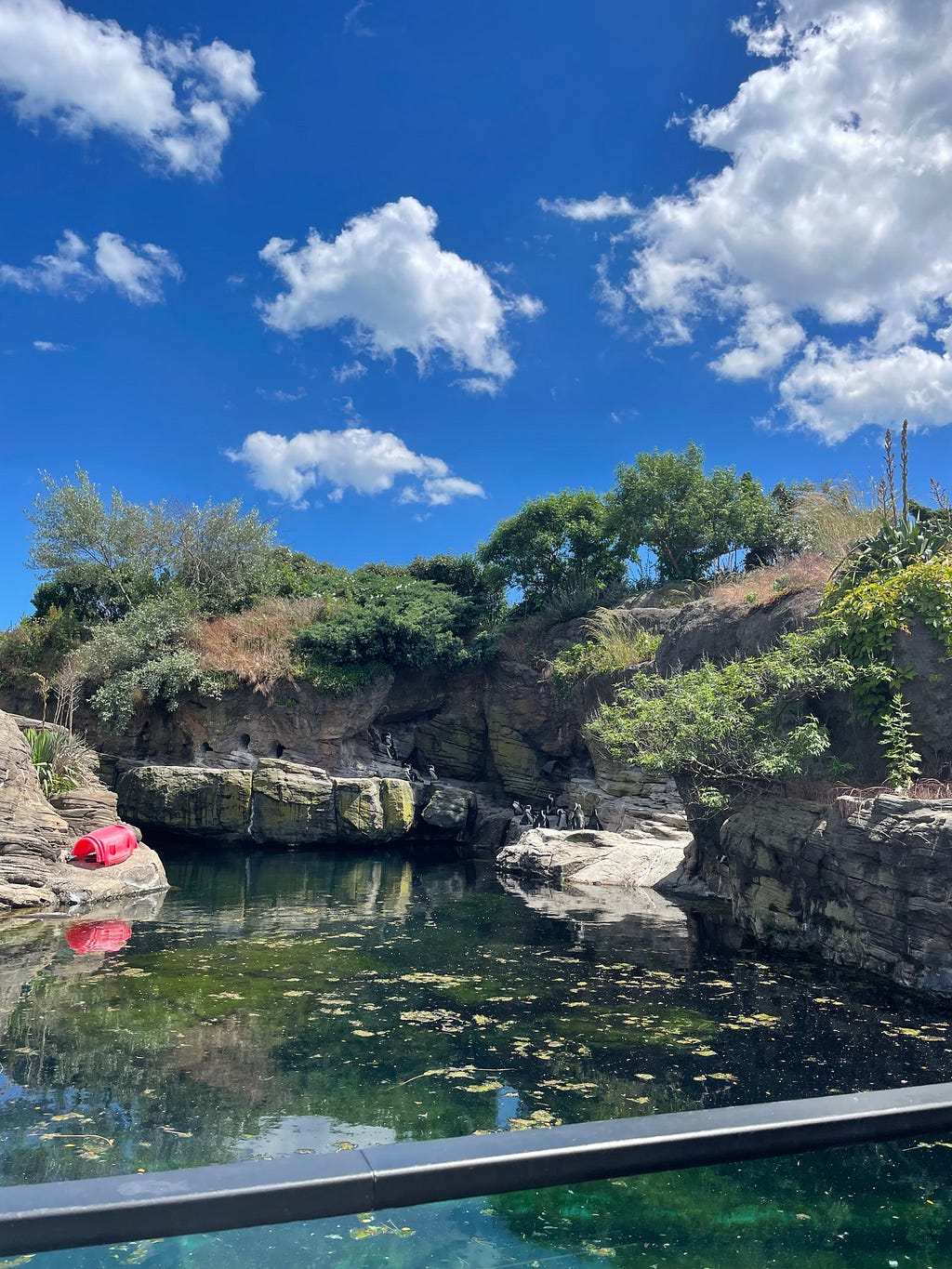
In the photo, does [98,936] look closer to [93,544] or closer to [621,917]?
[621,917]

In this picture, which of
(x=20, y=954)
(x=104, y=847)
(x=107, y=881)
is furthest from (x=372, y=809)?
(x=20, y=954)

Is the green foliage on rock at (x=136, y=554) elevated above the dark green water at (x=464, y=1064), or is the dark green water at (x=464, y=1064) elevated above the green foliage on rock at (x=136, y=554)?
the green foliage on rock at (x=136, y=554)

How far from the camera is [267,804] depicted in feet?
69.7

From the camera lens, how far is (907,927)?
8594 mm

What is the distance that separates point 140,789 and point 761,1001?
17610 mm

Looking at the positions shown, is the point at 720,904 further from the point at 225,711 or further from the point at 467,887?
the point at 225,711

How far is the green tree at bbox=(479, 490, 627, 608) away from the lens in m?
25.8

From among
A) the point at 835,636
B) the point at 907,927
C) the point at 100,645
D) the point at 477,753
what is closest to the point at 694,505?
the point at 477,753

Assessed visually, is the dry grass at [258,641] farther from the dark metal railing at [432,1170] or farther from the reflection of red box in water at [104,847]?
the dark metal railing at [432,1170]

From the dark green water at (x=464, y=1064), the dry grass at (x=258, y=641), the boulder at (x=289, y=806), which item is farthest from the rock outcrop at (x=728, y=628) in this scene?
the dry grass at (x=258, y=641)

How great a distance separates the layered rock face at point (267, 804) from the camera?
21.1m

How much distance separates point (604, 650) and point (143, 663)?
13.2 metres

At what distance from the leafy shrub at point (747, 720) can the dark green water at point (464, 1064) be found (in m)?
2.27

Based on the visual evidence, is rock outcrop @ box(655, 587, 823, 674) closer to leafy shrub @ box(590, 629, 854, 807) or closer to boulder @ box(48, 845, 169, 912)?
leafy shrub @ box(590, 629, 854, 807)
